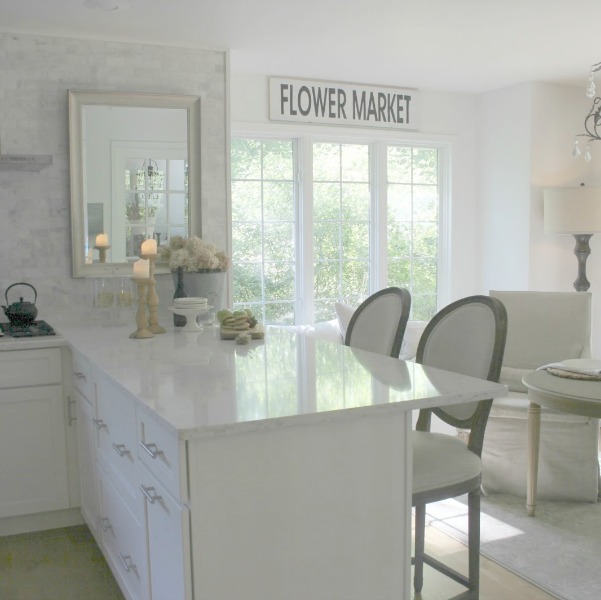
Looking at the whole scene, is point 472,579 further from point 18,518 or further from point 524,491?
point 18,518

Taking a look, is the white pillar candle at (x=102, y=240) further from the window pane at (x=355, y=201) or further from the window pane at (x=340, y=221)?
the window pane at (x=355, y=201)

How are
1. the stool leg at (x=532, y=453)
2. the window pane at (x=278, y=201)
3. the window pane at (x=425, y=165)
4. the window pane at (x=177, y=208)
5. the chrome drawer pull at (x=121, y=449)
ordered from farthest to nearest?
the window pane at (x=425, y=165) → the window pane at (x=278, y=201) → the window pane at (x=177, y=208) → the stool leg at (x=532, y=453) → the chrome drawer pull at (x=121, y=449)

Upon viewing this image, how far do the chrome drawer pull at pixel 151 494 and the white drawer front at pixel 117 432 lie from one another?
0.17 metres

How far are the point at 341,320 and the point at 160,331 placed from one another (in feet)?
5.76

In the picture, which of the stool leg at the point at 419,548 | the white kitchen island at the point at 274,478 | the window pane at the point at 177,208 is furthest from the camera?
the window pane at the point at 177,208

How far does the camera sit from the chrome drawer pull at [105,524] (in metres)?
2.49

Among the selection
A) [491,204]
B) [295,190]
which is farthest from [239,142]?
[491,204]

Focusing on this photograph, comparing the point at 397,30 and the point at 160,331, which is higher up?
the point at 397,30

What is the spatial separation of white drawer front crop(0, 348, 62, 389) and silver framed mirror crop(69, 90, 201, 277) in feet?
2.39

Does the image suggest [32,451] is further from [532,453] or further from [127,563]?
[532,453]

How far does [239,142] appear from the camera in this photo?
475 centimetres

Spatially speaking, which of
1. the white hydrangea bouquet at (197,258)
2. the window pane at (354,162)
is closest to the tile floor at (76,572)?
the white hydrangea bouquet at (197,258)

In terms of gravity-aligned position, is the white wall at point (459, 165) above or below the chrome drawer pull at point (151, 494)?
above

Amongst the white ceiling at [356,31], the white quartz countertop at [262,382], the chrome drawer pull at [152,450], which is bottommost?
the chrome drawer pull at [152,450]
